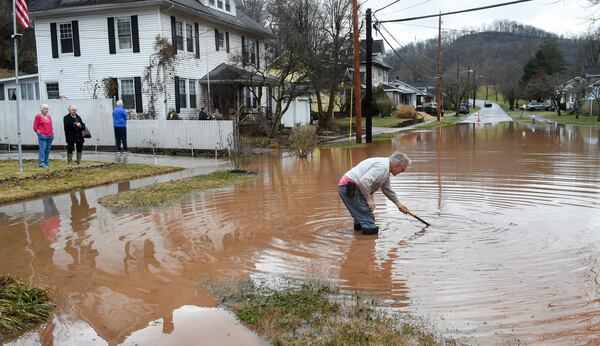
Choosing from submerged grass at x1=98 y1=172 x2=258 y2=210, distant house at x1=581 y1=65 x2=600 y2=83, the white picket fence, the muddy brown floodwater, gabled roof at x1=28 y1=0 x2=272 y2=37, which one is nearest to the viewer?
the muddy brown floodwater

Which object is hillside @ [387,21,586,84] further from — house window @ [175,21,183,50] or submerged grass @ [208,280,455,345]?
submerged grass @ [208,280,455,345]

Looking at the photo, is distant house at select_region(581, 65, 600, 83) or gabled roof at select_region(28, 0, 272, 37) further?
distant house at select_region(581, 65, 600, 83)

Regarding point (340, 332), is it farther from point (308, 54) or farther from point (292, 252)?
point (308, 54)

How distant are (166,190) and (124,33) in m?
16.2

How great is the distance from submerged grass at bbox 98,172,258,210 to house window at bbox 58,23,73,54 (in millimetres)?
16047

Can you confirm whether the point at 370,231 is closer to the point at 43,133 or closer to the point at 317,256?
the point at 317,256

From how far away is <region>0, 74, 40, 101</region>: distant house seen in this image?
30763 millimetres

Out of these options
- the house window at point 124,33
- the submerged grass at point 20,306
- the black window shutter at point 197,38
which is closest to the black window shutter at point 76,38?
the house window at point 124,33

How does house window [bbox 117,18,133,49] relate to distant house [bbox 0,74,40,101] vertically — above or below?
above

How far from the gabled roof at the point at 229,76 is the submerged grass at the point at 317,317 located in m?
22.7

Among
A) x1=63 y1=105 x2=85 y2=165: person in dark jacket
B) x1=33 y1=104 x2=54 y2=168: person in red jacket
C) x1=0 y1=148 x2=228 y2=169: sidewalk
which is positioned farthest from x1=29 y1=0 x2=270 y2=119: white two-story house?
x1=33 y1=104 x2=54 y2=168: person in red jacket

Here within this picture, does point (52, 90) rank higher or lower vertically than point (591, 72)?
lower

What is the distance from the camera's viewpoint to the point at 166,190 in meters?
12.5

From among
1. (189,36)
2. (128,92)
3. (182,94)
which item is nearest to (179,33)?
(189,36)
